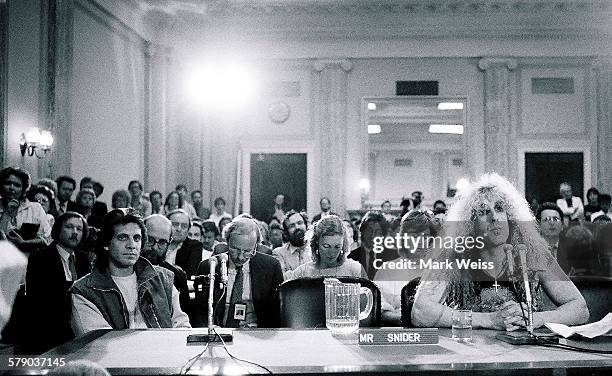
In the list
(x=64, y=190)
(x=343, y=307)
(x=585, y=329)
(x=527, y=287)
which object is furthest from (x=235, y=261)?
(x=64, y=190)

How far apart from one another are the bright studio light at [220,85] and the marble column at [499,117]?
389 cm

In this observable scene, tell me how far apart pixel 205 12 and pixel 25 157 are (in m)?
4.67

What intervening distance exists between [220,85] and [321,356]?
Answer: 9.36 m

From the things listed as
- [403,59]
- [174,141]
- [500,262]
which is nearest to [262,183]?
[174,141]

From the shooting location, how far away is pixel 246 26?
10.8m

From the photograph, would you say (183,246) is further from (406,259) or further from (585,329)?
(585,329)

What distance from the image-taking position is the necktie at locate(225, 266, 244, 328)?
10.4 ft

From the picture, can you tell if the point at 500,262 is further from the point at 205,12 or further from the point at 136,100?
the point at 205,12

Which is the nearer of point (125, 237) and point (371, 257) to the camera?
point (125, 237)

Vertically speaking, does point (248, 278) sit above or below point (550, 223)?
below

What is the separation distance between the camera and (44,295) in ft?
12.8

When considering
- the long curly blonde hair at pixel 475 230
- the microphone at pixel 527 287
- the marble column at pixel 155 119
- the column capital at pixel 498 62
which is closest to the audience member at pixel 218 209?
the marble column at pixel 155 119

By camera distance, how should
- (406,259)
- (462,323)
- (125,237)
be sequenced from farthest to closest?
(406,259)
(125,237)
(462,323)

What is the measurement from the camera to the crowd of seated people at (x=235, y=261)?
7.72ft
